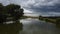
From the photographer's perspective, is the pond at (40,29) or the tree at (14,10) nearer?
the pond at (40,29)

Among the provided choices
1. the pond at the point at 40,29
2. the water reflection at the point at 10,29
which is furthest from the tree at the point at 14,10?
the water reflection at the point at 10,29

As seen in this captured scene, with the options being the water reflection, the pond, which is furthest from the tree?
the water reflection

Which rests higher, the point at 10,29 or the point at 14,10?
the point at 14,10

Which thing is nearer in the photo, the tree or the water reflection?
the water reflection

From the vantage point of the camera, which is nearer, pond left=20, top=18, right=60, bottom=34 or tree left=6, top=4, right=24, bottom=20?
pond left=20, top=18, right=60, bottom=34

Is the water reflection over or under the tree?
under

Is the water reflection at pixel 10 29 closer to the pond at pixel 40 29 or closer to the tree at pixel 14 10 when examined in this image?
the pond at pixel 40 29

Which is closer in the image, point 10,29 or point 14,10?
Result: point 10,29

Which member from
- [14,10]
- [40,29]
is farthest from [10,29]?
[14,10]

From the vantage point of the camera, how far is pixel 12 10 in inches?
1105

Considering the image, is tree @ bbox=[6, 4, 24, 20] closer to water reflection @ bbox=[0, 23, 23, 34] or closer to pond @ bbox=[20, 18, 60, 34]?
pond @ bbox=[20, 18, 60, 34]

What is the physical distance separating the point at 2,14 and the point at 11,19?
5.06m

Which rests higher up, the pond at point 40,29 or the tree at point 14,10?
the tree at point 14,10

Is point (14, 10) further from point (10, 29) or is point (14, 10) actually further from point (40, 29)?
point (40, 29)
